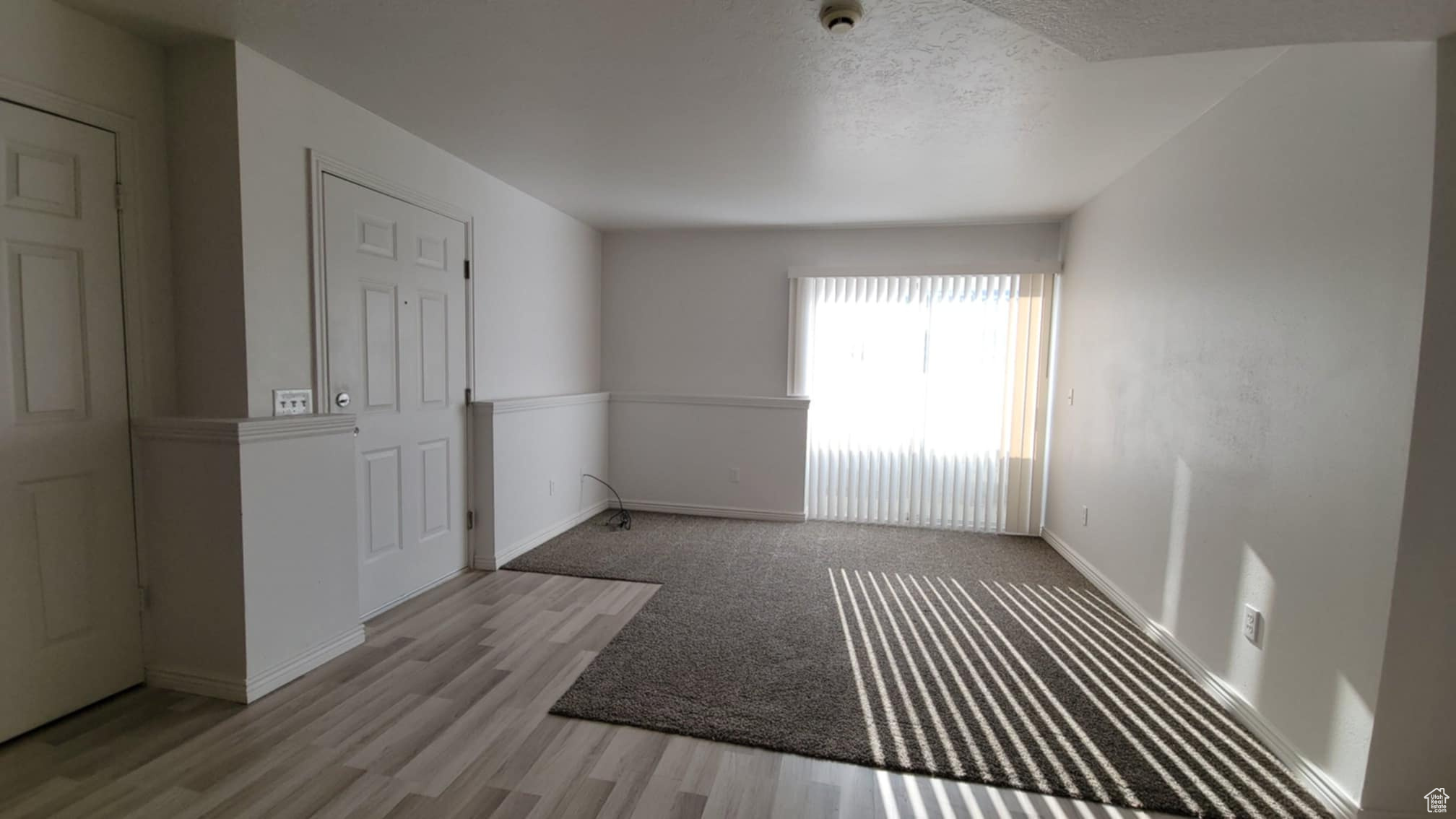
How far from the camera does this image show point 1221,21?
1.39 meters

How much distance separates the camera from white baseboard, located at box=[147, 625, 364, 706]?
208 cm

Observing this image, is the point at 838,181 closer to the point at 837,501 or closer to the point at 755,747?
the point at 837,501

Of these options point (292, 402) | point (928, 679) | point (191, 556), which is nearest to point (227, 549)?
point (191, 556)

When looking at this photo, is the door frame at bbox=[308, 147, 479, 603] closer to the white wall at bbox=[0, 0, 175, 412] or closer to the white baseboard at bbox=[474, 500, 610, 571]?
the white wall at bbox=[0, 0, 175, 412]

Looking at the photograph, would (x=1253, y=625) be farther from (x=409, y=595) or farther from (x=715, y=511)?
(x=409, y=595)

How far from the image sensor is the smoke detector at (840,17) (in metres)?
1.76

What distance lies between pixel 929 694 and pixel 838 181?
2837 mm

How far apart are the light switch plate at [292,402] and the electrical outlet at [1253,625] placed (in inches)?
145

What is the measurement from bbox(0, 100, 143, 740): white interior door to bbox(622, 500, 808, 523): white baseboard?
3.27 meters

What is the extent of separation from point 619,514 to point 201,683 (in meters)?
2.97

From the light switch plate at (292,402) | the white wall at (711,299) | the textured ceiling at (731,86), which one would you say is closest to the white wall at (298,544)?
the light switch plate at (292,402)

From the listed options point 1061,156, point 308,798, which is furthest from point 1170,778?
point 1061,156

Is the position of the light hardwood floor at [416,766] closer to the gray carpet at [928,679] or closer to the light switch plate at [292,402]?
the gray carpet at [928,679]

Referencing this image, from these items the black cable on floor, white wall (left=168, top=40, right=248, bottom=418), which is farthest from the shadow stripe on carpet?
white wall (left=168, top=40, right=248, bottom=418)
